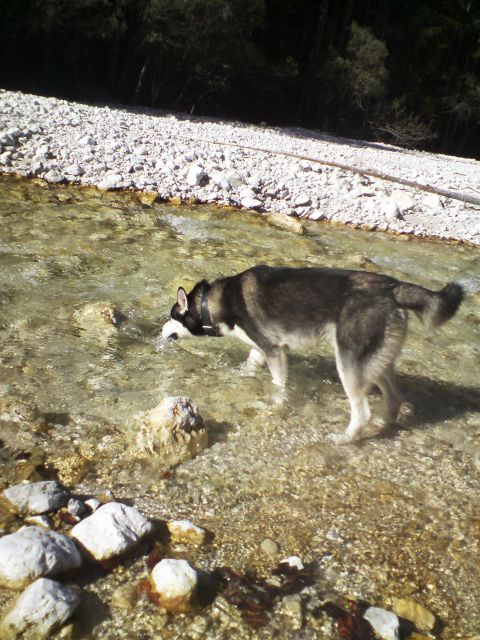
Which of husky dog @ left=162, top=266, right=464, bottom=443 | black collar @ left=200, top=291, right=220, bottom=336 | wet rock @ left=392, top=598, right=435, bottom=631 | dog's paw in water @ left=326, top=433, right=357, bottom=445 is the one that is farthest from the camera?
black collar @ left=200, top=291, right=220, bottom=336

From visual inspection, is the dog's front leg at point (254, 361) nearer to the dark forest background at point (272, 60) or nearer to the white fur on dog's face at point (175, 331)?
the white fur on dog's face at point (175, 331)

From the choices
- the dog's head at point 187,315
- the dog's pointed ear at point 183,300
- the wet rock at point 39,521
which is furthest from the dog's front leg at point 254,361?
the wet rock at point 39,521

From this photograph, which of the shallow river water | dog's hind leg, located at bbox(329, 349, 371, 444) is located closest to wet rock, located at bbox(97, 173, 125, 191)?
the shallow river water

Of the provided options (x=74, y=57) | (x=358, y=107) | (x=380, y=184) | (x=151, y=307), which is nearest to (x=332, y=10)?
(x=358, y=107)

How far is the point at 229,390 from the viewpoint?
5.92m

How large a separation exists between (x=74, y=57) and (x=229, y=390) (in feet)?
97.5

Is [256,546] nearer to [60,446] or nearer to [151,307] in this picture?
[60,446]

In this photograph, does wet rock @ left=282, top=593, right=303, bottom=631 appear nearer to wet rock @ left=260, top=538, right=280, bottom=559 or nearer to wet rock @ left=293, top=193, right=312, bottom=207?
wet rock @ left=260, top=538, right=280, bottom=559

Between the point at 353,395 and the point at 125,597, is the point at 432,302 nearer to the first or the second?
the point at 353,395

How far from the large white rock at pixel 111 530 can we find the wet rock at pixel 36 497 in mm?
301

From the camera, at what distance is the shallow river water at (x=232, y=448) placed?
3.54 metres

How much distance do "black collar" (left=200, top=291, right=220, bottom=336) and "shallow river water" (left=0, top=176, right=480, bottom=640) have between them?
1.40 ft

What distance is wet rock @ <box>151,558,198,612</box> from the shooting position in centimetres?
319

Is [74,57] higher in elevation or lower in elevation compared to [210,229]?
higher
